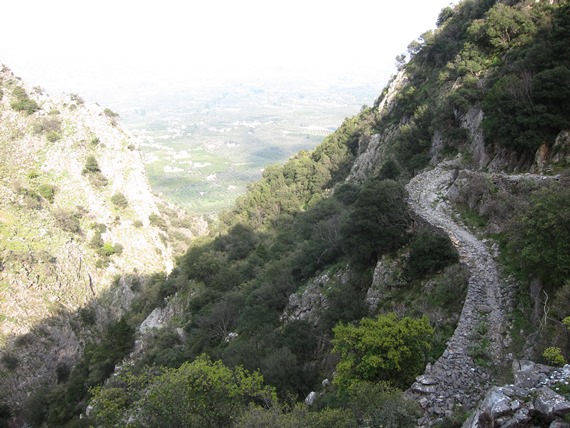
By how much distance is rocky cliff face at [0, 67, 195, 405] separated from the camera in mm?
40156

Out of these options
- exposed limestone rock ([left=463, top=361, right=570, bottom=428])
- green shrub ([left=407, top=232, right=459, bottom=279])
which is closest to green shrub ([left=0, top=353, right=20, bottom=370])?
green shrub ([left=407, top=232, right=459, bottom=279])

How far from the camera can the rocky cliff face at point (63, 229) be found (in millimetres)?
40156

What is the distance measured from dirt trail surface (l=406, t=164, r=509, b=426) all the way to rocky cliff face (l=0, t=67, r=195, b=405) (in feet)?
133

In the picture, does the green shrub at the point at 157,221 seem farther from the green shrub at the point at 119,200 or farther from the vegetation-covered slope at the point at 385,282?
the vegetation-covered slope at the point at 385,282

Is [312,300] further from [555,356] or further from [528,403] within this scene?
[528,403]

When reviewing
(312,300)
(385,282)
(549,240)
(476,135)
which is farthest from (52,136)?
(549,240)

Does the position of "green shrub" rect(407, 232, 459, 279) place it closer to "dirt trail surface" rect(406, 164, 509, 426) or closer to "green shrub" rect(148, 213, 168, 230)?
"dirt trail surface" rect(406, 164, 509, 426)

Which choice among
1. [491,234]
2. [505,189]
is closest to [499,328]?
[491,234]

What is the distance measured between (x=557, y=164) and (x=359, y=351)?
1443cm

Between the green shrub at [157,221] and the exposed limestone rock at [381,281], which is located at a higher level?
the exposed limestone rock at [381,281]

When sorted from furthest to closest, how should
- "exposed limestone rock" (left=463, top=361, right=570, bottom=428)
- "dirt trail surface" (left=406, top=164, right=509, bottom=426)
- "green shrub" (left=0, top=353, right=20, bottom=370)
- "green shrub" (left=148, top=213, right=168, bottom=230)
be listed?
"green shrub" (left=148, top=213, right=168, bottom=230)
"green shrub" (left=0, top=353, right=20, bottom=370)
"dirt trail surface" (left=406, top=164, right=509, bottom=426)
"exposed limestone rock" (left=463, top=361, right=570, bottom=428)

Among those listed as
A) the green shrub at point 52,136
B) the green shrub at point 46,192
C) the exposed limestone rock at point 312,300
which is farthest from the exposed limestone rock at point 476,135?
the green shrub at point 52,136

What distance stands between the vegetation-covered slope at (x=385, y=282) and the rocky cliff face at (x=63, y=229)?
5378 millimetres

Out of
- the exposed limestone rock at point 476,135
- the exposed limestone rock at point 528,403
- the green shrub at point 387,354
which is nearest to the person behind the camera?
the exposed limestone rock at point 528,403
